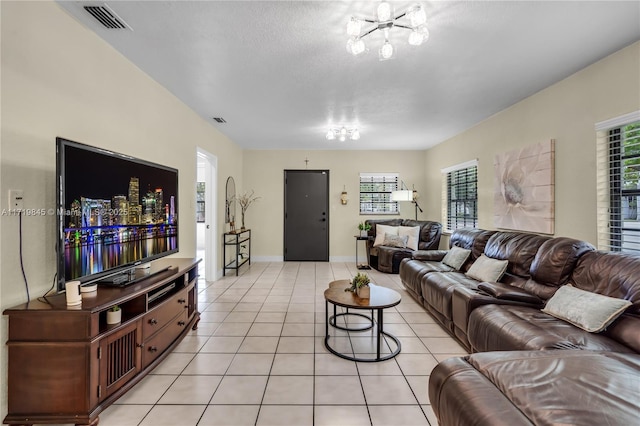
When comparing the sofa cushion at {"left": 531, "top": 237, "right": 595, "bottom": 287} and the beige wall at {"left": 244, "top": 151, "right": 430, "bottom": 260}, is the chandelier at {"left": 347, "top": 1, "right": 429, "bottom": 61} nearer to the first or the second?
the sofa cushion at {"left": 531, "top": 237, "right": 595, "bottom": 287}

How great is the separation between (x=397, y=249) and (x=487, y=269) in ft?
7.57

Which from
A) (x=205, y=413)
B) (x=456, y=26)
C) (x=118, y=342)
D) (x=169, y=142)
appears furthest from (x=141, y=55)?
(x=205, y=413)

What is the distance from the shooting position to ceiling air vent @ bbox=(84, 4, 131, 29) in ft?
5.89

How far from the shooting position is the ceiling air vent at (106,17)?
5.89ft

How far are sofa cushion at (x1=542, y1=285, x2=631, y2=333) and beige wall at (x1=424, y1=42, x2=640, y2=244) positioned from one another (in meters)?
0.90

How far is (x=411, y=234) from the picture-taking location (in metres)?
5.54

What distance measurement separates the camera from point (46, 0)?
170 centimetres

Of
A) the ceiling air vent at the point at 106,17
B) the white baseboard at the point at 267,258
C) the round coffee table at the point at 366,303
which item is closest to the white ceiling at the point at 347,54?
the ceiling air vent at the point at 106,17

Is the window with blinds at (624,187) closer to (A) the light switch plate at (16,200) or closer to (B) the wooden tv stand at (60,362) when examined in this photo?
(B) the wooden tv stand at (60,362)

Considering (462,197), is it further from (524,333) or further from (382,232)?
(524,333)

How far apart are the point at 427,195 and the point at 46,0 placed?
20.6ft

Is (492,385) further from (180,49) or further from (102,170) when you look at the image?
(180,49)

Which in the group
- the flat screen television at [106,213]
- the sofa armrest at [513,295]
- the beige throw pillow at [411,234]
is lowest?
the sofa armrest at [513,295]

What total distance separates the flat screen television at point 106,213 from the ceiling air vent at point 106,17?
0.91m
